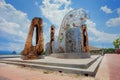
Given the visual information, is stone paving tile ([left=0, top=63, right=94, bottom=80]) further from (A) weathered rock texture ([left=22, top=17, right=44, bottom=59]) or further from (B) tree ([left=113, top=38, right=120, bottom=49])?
(B) tree ([left=113, top=38, right=120, bottom=49])

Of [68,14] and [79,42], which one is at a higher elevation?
[68,14]

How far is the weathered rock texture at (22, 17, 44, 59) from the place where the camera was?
38.6ft

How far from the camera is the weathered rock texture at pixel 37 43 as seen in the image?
38.6 ft

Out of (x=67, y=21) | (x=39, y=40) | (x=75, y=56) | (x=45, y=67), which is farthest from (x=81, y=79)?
(x=67, y=21)

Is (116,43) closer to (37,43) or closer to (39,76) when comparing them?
(37,43)

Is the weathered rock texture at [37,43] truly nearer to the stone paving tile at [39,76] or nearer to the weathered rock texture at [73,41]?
the weathered rock texture at [73,41]

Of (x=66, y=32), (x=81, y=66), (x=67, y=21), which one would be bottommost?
(x=81, y=66)

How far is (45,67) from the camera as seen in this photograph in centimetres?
743

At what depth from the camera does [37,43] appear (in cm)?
1253

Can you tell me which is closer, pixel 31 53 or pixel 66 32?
pixel 31 53

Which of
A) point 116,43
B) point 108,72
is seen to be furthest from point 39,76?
point 116,43

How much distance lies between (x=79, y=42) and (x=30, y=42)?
4859 mm

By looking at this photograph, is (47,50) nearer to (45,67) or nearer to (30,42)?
(30,42)

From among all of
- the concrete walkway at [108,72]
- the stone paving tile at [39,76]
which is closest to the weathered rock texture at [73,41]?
the concrete walkway at [108,72]
